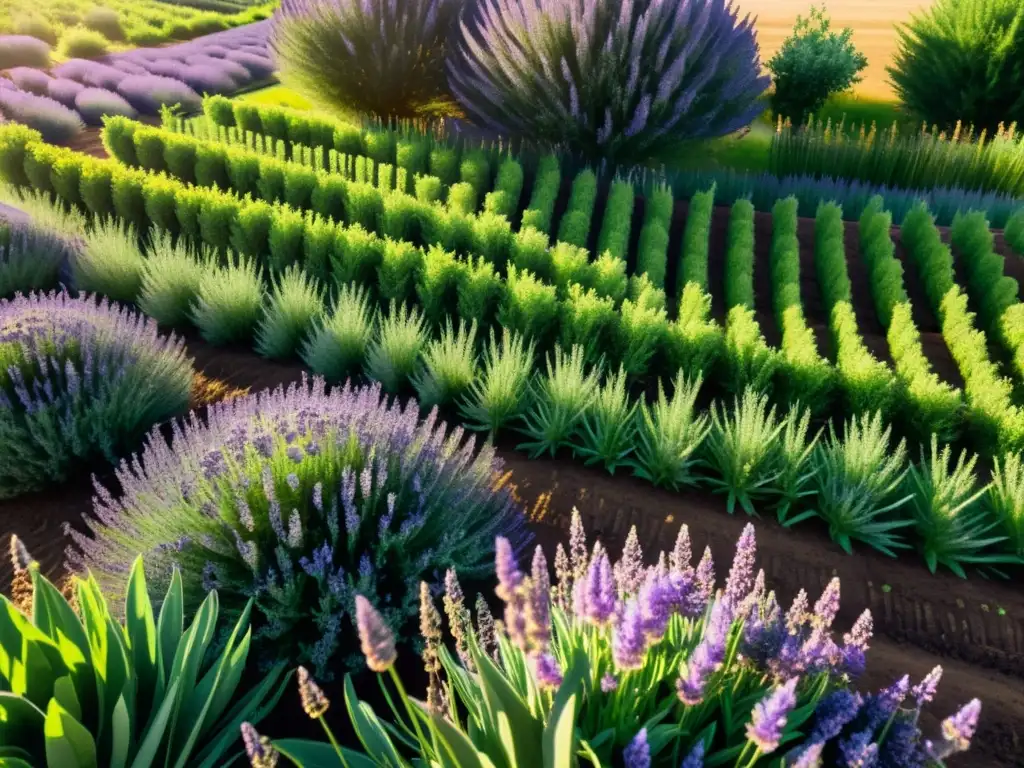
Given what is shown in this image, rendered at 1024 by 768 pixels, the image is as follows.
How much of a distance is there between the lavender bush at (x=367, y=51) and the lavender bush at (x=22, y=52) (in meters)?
9.60

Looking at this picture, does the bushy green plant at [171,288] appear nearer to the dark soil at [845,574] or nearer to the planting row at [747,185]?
the dark soil at [845,574]

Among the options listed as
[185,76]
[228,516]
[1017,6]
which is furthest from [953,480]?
[185,76]

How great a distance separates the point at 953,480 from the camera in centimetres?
360

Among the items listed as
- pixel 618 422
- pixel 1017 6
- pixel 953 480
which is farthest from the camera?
pixel 1017 6

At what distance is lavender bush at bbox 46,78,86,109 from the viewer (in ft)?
43.9

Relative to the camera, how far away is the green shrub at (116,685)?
190cm

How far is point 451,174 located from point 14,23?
51.1ft

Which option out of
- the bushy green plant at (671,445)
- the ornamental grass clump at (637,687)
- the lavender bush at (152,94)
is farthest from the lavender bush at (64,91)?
the ornamental grass clump at (637,687)

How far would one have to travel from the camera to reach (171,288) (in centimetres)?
539

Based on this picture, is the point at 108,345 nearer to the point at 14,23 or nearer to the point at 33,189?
the point at 33,189

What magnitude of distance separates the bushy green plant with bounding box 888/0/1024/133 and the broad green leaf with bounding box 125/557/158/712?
12.5m

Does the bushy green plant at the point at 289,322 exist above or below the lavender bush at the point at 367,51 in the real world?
below

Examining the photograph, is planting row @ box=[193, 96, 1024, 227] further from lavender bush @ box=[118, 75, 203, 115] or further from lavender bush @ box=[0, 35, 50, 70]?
lavender bush @ box=[0, 35, 50, 70]

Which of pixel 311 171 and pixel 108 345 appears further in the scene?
pixel 311 171
